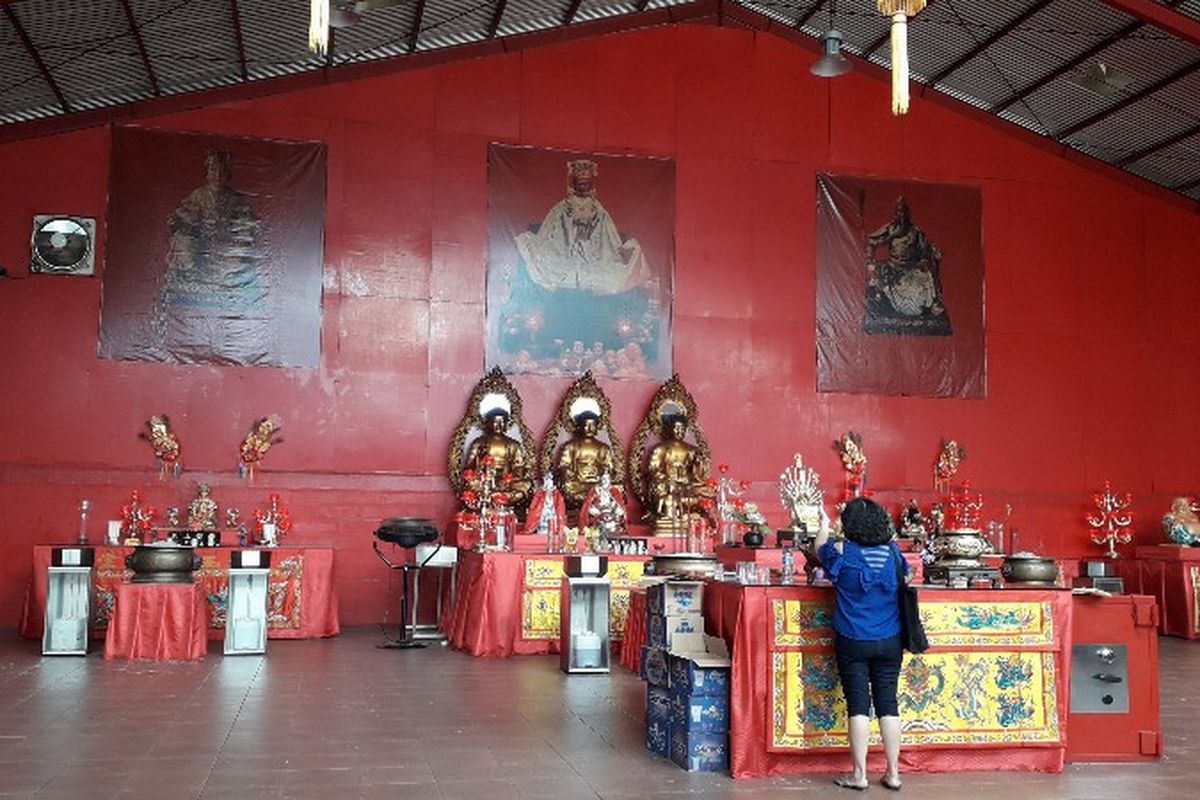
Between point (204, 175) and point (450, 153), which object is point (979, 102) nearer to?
point (450, 153)

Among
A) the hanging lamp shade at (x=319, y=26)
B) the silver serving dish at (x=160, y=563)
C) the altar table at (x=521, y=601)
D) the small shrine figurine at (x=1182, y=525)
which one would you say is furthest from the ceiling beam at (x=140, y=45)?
the small shrine figurine at (x=1182, y=525)

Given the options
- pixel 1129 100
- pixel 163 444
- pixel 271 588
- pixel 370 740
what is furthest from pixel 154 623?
pixel 1129 100

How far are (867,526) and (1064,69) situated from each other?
319 inches

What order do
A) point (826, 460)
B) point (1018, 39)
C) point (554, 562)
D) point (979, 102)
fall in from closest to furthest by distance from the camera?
point (554, 562) < point (1018, 39) < point (826, 460) < point (979, 102)

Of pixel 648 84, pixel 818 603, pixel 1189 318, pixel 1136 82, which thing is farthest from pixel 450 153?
pixel 1189 318

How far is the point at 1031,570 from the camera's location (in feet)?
16.5

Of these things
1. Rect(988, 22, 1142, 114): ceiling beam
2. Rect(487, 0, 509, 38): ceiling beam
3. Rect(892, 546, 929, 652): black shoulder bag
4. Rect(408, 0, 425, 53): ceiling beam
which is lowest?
Rect(892, 546, 929, 652): black shoulder bag

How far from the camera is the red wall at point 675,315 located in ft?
31.8

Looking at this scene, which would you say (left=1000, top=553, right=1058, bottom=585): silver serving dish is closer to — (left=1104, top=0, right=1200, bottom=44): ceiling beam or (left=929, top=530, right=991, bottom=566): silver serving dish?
(left=929, top=530, right=991, bottom=566): silver serving dish

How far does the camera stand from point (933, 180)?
11734mm

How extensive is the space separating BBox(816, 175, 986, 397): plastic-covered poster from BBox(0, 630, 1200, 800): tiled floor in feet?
15.7

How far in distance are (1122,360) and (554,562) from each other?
7230 millimetres

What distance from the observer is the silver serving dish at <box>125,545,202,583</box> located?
7168 millimetres

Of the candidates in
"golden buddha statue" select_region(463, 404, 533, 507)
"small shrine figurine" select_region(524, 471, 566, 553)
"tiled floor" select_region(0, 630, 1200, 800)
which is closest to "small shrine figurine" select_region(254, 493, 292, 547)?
"golden buddha statue" select_region(463, 404, 533, 507)
